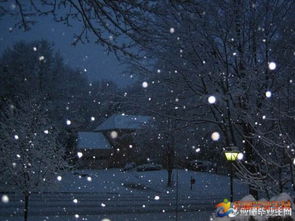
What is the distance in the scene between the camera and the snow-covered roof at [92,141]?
4344 centimetres

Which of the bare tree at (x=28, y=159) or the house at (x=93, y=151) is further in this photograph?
the house at (x=93, y=151)

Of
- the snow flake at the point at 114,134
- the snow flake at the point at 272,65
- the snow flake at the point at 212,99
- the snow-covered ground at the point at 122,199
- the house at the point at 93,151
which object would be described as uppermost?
the snow flake at the point at 114,134

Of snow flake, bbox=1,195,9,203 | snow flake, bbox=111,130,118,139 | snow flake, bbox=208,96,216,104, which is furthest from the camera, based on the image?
snow flake, bbox=111,130,118,139

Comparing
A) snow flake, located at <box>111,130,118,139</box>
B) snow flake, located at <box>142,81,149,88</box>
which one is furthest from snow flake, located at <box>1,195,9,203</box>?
snow flake, located at <box>111,130,118,139</box>

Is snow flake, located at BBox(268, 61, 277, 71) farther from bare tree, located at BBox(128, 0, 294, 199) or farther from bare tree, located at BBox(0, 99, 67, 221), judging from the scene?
bare tree, located at BBox(0, 99, 67, 221)

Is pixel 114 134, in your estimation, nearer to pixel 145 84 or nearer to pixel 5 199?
pixel 5 199

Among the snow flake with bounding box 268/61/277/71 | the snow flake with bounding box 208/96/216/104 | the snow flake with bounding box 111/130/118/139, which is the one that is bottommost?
the snow flake with bounding box 208/96/216/104

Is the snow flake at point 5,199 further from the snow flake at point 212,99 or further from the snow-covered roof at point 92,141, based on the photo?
the snow-covered roof at point 92,141

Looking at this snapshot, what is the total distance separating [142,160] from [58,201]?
2610 cm

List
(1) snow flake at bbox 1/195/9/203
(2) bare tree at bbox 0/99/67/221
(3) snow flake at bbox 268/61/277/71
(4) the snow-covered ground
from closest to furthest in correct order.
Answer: (3) snow flake at bbox 268/61/277/71, (2) bare tree at bbox 0/99/67/221, (4) the snow-covered ground, (1) snow flake at bbox 1/195/9/203

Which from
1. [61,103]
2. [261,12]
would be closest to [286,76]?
[261,12]

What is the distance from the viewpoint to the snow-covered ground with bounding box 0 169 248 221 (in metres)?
16.2

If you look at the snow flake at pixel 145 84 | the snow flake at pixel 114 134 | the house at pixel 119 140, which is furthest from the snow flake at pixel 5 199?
the snow flake at pixel 114 134

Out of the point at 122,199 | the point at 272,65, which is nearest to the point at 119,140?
the point at 122,199
